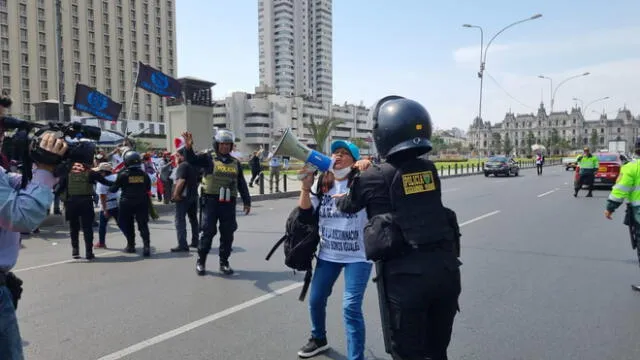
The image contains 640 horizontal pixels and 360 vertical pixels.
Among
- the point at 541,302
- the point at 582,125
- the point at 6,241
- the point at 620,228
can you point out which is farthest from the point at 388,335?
the point at 582,125

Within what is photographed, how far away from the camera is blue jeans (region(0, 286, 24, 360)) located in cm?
214

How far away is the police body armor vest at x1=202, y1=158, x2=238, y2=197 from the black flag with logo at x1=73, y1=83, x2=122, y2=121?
35.5ft

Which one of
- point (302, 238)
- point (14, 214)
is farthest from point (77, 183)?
point (14, 214)

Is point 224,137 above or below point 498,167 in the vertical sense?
above

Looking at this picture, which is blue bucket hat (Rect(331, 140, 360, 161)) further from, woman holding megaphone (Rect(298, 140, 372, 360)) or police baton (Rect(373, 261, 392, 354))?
police baton (Rect(373, 261, 392, 354))

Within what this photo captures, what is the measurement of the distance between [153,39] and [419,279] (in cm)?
10986

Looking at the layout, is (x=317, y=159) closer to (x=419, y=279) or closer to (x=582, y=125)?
(x=419, y=279)

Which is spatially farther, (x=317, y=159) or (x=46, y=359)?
(x=46, y=359)

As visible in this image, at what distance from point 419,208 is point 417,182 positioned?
13 centimetres

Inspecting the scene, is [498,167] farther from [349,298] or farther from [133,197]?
[349,298]

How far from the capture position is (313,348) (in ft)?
12.0

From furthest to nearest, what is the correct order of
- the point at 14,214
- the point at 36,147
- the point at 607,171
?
the point at 607,171 → the point at 36,147 → the point at 14,214

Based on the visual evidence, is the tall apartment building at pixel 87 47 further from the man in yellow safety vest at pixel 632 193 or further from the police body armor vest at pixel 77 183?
the man in yellow safety vest at pixel 632 193

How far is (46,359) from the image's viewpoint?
11.9 feet
